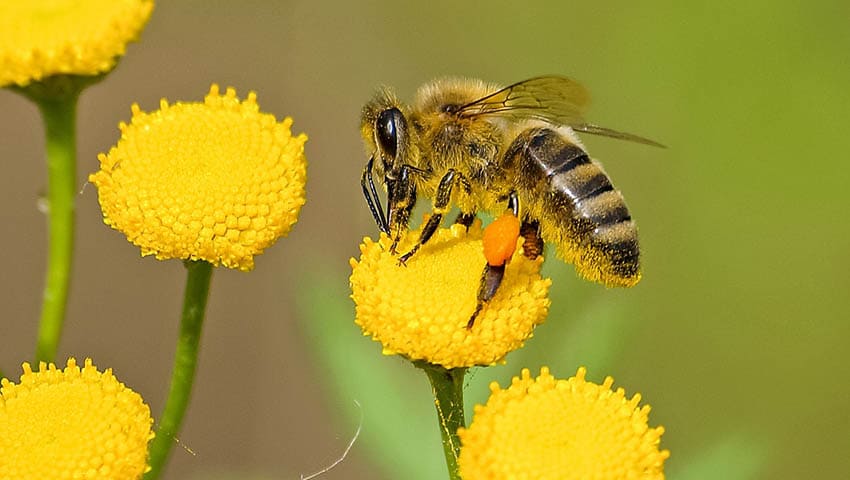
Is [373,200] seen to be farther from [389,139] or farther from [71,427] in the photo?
[71,427]

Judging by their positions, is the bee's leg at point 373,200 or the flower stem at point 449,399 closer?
the flower stem at point 449,399

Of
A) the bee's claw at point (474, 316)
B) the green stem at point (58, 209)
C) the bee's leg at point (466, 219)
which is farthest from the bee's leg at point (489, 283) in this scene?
the green stem at point (58, 209)

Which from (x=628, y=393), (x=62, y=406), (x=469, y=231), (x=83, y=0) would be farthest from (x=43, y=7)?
(x=628, y=393)

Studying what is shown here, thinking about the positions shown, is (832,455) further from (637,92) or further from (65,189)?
(65,189)

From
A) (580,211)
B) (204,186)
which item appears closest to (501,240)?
(580,211)

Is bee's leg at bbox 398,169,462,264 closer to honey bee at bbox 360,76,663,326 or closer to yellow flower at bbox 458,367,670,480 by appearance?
honey bee at bbox 360,76,663,326

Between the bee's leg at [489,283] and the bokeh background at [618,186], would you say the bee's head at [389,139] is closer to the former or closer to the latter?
the bee's leg at [489,283]

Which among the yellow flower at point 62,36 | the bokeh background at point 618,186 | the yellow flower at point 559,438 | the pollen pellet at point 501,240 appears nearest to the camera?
the yellow flower at point 559,438
